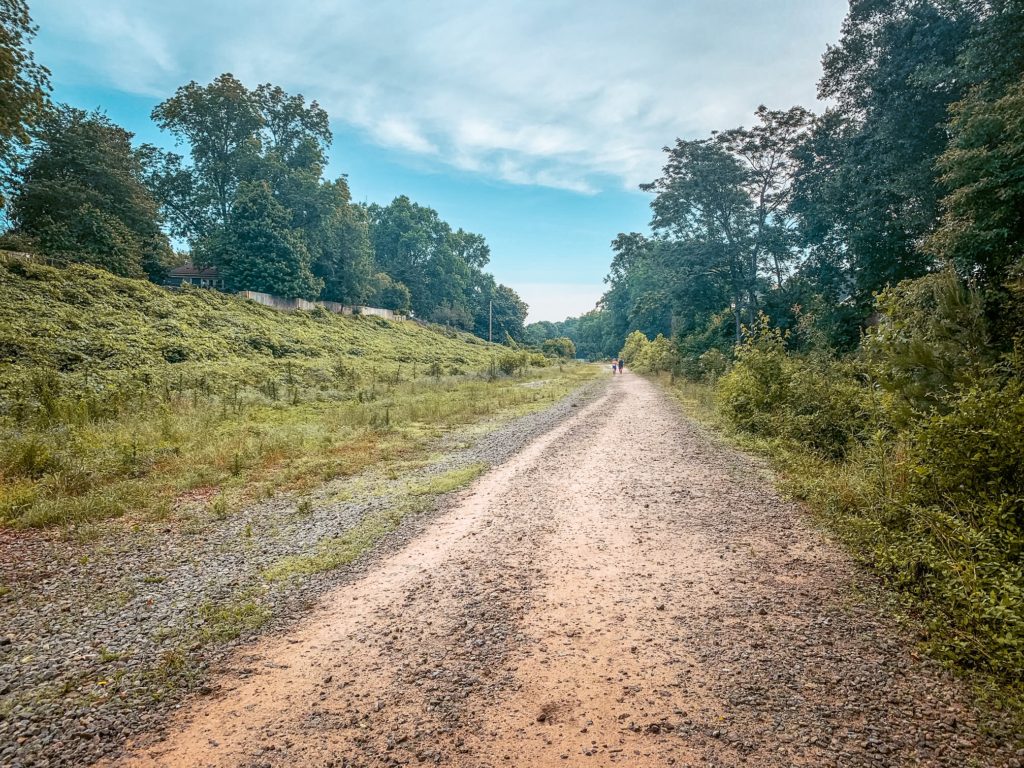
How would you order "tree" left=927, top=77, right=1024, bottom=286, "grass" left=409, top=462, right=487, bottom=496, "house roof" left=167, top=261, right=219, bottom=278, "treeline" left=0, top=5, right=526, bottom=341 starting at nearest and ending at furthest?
"grass" left=409, top=462, right=487, bottom=496, "tree" left=927, top=77, right=1024, bottom=286, "treeline" left=0, top=5, right=526, bottom=341, "house roof" left=167, top=261, right=219, bottom=278

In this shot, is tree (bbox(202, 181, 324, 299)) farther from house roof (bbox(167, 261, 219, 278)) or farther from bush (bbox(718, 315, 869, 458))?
bush (bbox(718, 315, 869, 458))

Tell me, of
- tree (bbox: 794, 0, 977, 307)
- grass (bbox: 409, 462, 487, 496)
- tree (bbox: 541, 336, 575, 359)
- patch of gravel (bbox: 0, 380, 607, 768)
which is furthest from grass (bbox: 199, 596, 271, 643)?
tree (bbox: 541, 336, 575, 359)

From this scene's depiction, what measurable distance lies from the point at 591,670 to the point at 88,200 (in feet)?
134

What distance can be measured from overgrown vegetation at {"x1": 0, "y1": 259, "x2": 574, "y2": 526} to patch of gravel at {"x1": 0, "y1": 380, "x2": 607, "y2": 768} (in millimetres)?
961

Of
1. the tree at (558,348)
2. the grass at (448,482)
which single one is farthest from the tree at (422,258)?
the grass at (448,482)

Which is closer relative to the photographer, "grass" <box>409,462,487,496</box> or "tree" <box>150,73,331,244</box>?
"grass" <box>409,462,487,496</box>

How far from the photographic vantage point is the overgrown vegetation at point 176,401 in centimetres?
750

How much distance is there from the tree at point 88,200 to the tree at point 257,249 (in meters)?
4.46

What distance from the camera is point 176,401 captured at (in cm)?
1363

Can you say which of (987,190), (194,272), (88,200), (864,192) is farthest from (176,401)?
(194,272)

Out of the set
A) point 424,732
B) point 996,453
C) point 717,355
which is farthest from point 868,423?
point 717,355

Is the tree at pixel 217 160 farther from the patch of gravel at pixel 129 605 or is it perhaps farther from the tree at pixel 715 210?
the patch of gravel at pixel 129 605

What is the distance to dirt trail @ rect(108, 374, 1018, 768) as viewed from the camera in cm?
269

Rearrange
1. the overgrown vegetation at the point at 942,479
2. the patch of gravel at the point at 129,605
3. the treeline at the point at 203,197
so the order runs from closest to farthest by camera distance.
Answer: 1. the patch of gravel at the point at 129,605
2. the overgrown vegetation at the point at 942,479
3. the treeline at the point at 203,197
